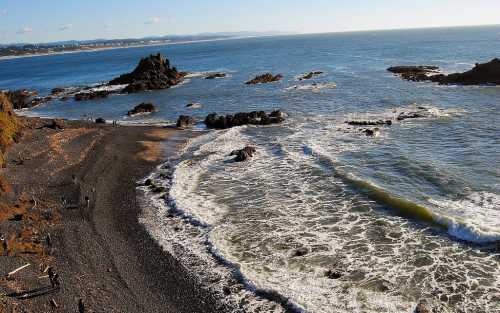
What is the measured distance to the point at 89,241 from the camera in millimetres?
22391

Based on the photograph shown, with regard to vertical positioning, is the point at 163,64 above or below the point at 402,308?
above

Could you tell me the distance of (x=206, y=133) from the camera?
4688cm

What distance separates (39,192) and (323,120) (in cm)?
3089

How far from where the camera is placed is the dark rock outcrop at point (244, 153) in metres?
35.7

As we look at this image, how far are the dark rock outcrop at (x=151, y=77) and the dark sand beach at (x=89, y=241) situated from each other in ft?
152

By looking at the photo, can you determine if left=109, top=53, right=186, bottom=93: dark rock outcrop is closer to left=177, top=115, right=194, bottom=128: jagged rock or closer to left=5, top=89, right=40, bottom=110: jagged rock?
left=5, top=89, right=40, bottom=110: jagged rock

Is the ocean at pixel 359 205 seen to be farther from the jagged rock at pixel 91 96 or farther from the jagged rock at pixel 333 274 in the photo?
the jagged rock at pixel 91 96

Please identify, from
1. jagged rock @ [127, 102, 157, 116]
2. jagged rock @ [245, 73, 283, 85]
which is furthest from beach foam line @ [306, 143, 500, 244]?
jagged rock @ [245, 73, 283, 85]

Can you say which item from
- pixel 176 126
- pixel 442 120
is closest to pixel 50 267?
→ pixel 176 126

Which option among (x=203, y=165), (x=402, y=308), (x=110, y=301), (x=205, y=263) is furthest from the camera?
(x=203, y=165)

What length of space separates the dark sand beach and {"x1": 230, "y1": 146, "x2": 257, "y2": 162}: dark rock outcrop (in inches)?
270

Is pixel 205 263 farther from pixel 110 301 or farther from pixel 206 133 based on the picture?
pixel 206 133

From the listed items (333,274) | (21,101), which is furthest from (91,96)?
(333,274)

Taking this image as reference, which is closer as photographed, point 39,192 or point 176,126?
point 39,192
